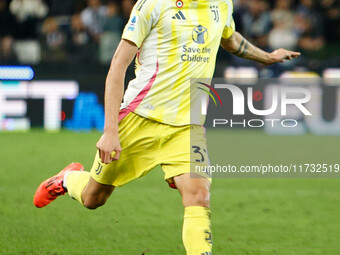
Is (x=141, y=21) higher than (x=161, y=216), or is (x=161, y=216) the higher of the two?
(x=141, y=21)

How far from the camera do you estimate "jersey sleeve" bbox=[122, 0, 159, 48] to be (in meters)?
4.76

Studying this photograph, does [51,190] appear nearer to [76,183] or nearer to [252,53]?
[76,183]

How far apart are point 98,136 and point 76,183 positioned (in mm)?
8118

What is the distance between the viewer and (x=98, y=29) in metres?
15.9

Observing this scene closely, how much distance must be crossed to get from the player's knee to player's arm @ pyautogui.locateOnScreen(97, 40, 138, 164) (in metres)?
0.50

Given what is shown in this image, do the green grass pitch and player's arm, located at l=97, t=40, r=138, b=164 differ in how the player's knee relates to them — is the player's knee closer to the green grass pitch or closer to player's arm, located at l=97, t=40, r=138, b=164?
player's arm, located at l=97, t=40, r=138, b=164

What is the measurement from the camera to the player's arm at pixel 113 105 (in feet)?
15.4

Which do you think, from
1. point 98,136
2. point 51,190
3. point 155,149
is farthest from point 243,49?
point 98,136

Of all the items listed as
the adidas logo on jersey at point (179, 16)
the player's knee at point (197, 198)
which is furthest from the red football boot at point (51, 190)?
the adidas logo on jersey at point (179, 16)

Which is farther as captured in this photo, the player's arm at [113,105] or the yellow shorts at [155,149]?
the yellow shorts at [155,149]

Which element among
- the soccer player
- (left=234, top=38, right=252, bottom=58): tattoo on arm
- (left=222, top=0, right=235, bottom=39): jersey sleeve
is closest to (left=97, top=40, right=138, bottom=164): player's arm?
the soccer player

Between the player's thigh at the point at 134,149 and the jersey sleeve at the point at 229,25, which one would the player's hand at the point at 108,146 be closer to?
the player's thigh at the point at 134,149

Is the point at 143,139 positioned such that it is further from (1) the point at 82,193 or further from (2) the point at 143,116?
(1) the point at 82,193

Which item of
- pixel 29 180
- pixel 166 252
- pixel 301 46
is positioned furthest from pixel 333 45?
pixel 166 252
